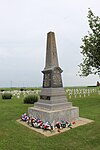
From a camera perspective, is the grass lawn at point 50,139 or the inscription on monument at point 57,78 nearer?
the grass lawn at point 50,139

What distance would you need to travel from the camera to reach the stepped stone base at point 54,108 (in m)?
7.98

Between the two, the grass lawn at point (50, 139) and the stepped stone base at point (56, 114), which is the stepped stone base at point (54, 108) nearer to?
the stepped stone base at point (56, 114)

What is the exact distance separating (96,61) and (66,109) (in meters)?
12.2

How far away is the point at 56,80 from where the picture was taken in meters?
9.45

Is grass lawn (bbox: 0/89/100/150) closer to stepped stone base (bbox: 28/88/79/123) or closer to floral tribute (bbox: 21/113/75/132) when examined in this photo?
floral tribute (bbox: 21/113/75/132)

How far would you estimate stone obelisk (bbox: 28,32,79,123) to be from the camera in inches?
323

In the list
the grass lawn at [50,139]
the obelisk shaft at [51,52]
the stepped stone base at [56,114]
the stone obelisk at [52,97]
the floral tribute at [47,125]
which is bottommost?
the grass lawn at [50,139]

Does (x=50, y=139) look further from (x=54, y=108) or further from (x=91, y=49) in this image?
(x=91, y=49)

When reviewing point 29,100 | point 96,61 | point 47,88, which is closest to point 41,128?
point 47,88

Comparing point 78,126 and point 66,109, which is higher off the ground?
point 66,109

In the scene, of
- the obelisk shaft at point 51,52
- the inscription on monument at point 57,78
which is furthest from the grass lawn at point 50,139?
the obelisk shaft at point 51,52

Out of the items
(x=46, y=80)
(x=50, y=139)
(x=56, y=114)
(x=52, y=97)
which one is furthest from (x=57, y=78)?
(x=50, y=139)

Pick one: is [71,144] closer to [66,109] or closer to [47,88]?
[66,109]

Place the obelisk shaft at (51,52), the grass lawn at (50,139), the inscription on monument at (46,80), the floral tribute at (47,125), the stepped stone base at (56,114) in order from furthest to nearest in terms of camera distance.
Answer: the obelisk shaft at (51,52)
the inscription on monument at (46,80)
the stepped stone base at (56,114)
the floral tribute at (47,125)
the grass lawn at (50,139)
